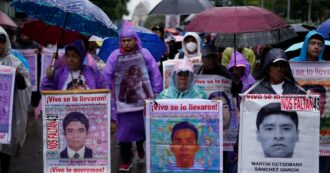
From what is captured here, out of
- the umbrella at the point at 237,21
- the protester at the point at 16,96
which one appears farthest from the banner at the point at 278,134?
the protester at the point at 16,96

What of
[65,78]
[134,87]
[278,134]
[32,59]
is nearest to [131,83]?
[134,87]

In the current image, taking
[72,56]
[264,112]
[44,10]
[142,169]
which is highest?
[44,10]

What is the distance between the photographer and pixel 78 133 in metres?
5.52

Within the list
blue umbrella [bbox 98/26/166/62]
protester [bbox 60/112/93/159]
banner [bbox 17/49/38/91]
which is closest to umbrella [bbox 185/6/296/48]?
protester [bbox 60/112/93/159]

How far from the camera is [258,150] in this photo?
202 inches

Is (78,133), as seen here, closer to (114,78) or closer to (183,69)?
(183,69)

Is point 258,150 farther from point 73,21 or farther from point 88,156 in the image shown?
point 73,21

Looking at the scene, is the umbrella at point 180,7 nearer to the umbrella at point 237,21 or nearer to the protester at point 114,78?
the protester at point 114,78

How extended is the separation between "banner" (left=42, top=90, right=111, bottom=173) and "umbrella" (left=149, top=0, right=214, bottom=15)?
339cm

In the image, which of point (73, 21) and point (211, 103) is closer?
point (211, 103)

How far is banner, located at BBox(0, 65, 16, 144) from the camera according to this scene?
619 centimetres

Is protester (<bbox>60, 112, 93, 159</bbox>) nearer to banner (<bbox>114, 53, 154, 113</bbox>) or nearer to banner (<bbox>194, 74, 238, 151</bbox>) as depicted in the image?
banner (<bbox>194, 74, 238, 151</bbox>)

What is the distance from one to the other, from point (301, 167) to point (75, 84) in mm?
2567

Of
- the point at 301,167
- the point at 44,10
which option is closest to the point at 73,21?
the point at 44,10
